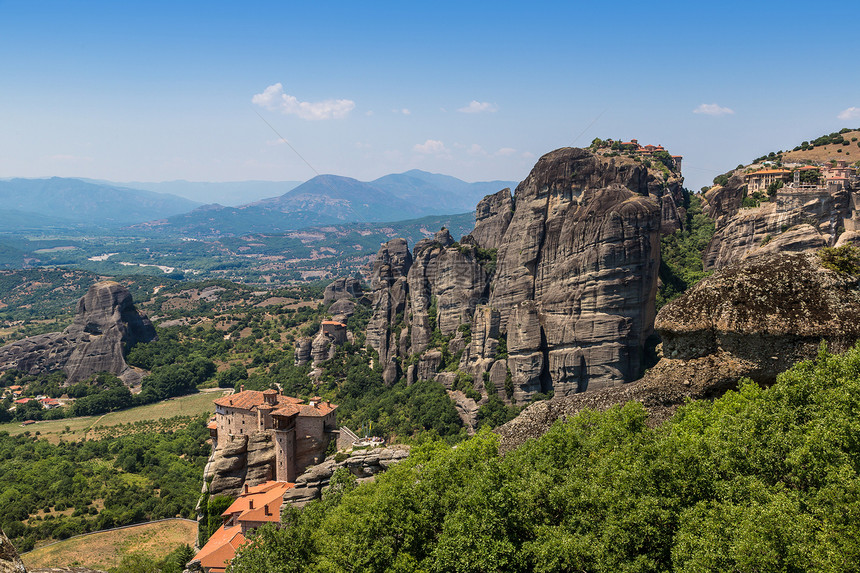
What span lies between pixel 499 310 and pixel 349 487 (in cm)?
3886

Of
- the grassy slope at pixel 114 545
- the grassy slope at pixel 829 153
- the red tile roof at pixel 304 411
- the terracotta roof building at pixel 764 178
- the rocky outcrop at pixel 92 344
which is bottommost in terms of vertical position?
the grassy slope at pixel 114 545

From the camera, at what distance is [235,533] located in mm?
35469

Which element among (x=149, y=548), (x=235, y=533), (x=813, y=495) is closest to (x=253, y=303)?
(x=149, y=548)

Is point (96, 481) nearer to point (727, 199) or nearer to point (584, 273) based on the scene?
point (584, 273)

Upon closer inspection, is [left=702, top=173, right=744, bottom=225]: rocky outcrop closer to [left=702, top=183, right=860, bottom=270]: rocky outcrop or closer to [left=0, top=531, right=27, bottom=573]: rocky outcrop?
[left=702, top=183, right=860, bottom=270]: rocky outcrop

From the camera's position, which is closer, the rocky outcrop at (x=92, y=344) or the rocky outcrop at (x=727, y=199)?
the rocky outcrop at (x=727, y=199)

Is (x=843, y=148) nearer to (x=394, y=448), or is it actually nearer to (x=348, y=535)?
(x=394, y=448)

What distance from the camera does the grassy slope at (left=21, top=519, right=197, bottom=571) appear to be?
45938mm

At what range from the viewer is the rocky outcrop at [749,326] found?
68.9 ft

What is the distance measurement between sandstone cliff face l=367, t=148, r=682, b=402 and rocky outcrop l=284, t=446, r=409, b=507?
2881 cm

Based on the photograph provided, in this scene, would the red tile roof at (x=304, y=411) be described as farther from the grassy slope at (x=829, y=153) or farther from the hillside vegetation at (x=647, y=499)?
the grassy slope at (x=829, y=153)

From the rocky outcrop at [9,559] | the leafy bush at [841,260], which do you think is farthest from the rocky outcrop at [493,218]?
the rocky outcrop at [9,559]

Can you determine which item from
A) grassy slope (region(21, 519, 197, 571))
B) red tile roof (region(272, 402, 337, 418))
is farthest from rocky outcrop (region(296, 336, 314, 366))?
red tile roof (region(272, 402, 337, 418))

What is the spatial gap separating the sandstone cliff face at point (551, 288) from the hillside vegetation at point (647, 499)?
34549 millimetres
